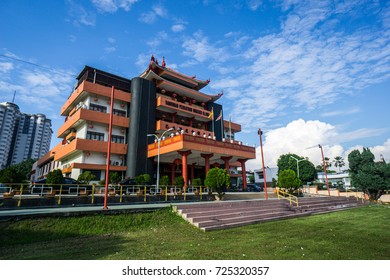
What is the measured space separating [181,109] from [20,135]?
118157 millimetres

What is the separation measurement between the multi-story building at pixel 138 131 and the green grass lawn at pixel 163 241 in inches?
674

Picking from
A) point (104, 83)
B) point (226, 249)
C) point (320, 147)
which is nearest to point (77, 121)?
point (104, 83)

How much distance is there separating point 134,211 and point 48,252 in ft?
18.7

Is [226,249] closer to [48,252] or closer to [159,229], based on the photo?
[159,229]

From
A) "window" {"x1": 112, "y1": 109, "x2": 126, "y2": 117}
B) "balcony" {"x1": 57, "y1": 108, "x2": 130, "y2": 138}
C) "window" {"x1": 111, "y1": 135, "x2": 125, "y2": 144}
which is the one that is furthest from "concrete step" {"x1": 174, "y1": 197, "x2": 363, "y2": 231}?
"window" {"x1": 112, "y1": 109, "x2": 126, "y2": 117}

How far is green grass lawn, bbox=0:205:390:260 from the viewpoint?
7039 millimetres

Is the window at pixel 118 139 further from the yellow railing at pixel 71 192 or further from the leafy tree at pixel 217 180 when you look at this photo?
the leafy tree at pixel 217 180

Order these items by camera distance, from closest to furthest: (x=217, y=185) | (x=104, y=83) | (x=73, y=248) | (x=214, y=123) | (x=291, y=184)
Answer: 1. (x=73, y=248)
2. (x=217, y=185)
3. (x=291, y=184)
4. (x=104, y=83)
5. (x=214, y=123)

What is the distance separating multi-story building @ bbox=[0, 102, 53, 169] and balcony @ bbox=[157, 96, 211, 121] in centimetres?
10938

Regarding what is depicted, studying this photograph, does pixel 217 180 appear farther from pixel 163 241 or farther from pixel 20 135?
pixel 20 135

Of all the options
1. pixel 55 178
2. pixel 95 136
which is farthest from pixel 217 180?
pixel 95 136

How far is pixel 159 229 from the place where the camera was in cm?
1186

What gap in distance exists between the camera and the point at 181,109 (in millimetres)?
39312

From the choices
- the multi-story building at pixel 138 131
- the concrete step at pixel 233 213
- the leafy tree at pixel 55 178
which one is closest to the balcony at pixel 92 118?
the multi-story building at pixel 138 131
